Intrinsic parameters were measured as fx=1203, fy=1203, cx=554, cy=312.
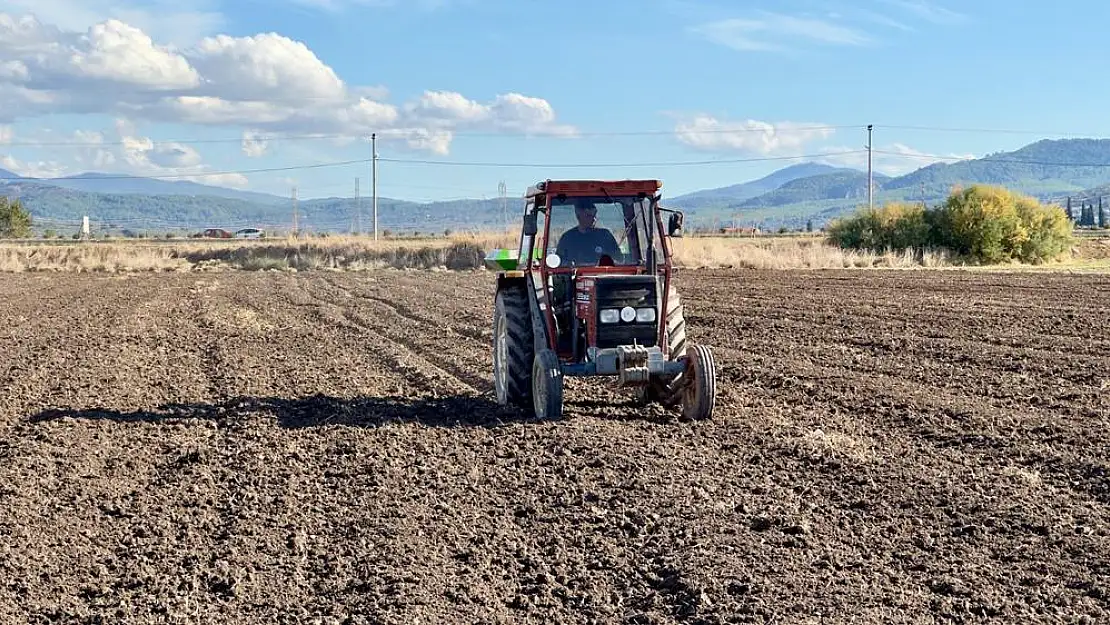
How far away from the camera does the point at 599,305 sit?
10391 mm

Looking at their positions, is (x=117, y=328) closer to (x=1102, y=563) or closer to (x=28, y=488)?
(x=28, y=488)

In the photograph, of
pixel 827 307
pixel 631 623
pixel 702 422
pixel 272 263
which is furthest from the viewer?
pixel 272 263

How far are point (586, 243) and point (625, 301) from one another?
2.81ft

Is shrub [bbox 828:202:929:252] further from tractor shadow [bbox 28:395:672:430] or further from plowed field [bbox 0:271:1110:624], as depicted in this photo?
tractor shadow [bbox 28:395:672:430]

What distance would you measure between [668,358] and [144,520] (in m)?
4.93

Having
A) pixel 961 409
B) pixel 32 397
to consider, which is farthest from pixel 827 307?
pixel 32 397

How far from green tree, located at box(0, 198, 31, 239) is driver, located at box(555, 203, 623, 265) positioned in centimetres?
9545

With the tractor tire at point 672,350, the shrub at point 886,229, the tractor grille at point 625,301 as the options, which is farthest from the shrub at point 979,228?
the tractor grille at point 625,301

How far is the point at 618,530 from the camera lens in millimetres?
7281

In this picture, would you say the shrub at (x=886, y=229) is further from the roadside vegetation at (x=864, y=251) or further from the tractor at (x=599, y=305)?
the tractor at (x=599, y=305)

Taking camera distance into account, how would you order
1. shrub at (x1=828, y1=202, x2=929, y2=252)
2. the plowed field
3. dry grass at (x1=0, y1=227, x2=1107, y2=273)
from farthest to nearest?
1. shrub at (x1=828, y1=202, x2=929, y2=252)
2. dry grass at (x1=0, y1=227, x2=1107, y2=273)
3. the plowed field

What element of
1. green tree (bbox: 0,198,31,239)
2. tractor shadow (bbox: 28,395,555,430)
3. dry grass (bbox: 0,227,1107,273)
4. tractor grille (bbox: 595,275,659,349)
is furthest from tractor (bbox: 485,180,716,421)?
green tree (bbox: 0,198,31,239)

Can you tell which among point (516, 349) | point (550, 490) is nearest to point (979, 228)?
point (516, 349)

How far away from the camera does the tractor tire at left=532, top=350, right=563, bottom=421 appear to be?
34.3 feet
